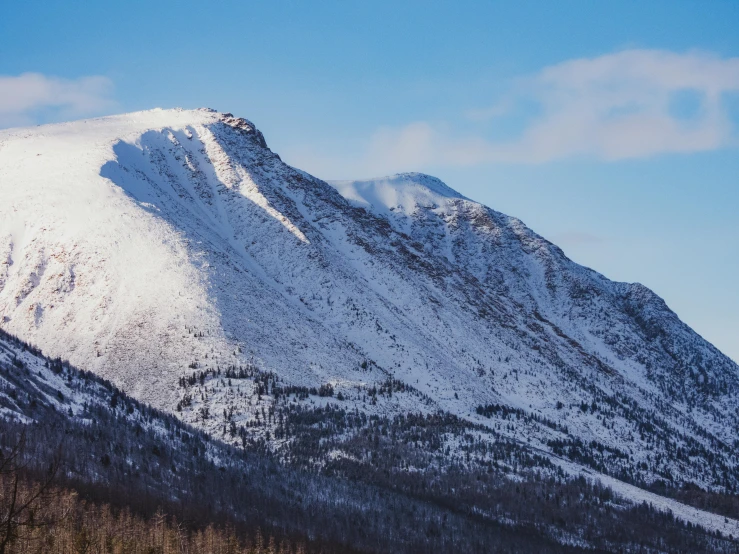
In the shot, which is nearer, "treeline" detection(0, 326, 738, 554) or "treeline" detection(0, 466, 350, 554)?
"treeline" detection(0, 466, 350, 554)

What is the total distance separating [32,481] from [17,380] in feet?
116

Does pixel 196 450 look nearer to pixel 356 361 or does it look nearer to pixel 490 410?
pixel 356 361

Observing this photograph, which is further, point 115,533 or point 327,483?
point 327,483

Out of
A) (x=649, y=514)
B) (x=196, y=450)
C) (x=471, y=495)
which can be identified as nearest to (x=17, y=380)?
(x=196, y=450)

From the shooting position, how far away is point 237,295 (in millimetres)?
191750

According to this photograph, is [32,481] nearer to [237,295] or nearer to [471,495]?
[471,495]

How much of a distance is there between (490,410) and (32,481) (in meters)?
133

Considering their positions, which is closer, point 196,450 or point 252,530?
point 252,530

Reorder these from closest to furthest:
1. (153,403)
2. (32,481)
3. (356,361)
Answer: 1. (32,481)
2. (153,403)
3. (356,361)

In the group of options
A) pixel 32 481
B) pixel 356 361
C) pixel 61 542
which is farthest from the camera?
pixel 356 361

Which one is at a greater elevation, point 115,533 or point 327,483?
point 327,483

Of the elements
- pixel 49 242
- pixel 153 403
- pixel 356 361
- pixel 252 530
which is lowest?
pixel 252 530

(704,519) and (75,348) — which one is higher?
(75,348)

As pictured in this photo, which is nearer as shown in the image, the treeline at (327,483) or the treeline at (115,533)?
the treeline at (115,533)
